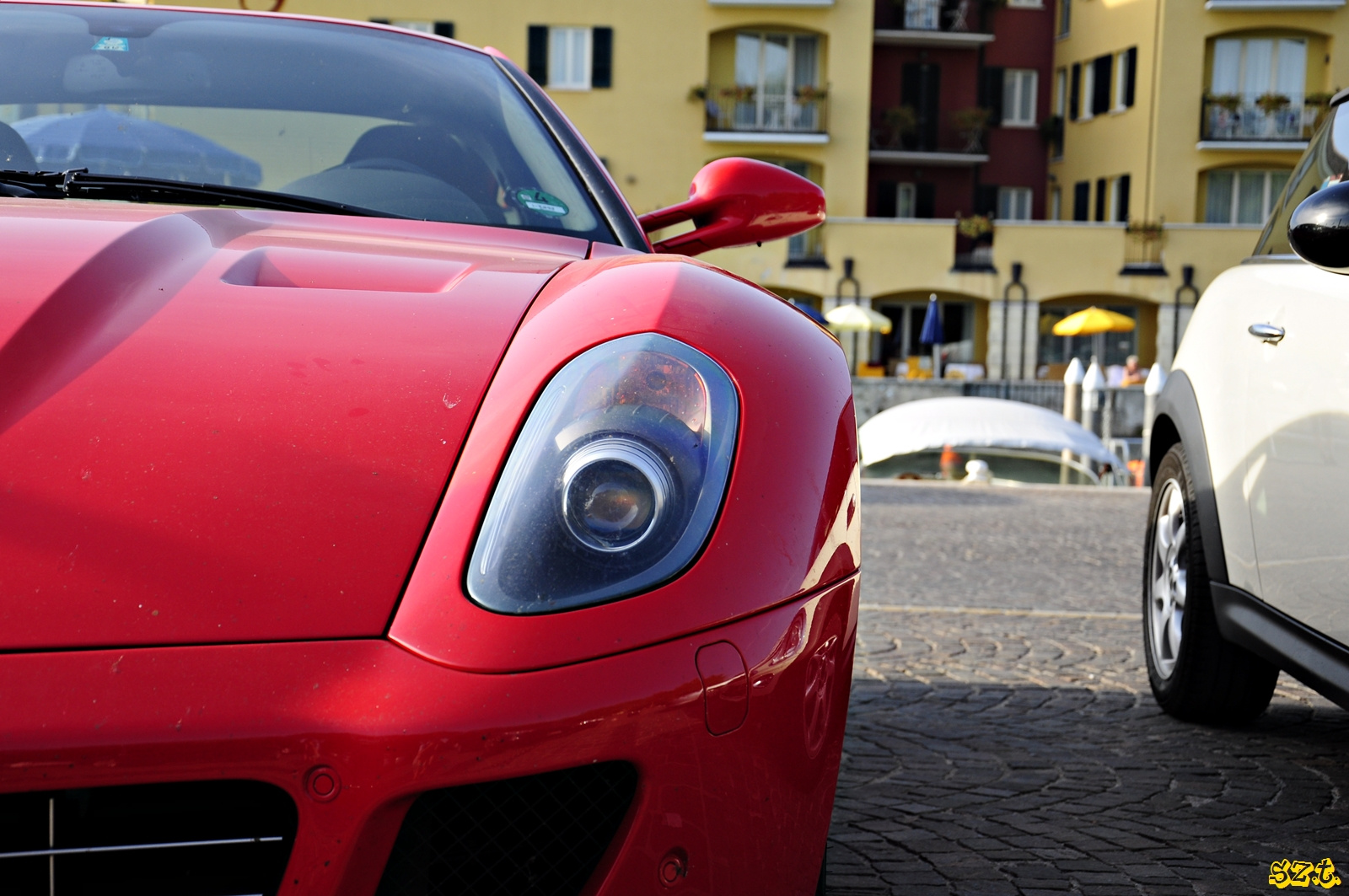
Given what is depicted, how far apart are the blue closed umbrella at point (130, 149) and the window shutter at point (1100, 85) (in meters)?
41.7

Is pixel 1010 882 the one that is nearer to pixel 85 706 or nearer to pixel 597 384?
pixel 597 384

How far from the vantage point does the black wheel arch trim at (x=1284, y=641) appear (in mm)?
2607

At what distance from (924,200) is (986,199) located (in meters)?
2.12

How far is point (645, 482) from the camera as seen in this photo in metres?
1.44

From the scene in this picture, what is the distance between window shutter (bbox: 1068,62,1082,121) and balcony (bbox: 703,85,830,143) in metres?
9.10

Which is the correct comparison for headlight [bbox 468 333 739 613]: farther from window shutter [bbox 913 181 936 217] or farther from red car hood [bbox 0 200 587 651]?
window shutter [bbox 913 181 936 217]

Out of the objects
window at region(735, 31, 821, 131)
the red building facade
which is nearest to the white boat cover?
window at region(735, 31, 821, 131)

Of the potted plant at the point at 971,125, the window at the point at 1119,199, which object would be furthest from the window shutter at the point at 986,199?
the window at the point at 1119,199

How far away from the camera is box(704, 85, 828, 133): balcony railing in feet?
125

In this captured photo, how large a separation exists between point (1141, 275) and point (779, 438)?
3815cm

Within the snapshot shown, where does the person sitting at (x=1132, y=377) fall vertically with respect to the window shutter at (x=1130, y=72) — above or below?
below

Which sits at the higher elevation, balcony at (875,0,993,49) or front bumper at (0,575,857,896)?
balcony at (875,0,993,49)

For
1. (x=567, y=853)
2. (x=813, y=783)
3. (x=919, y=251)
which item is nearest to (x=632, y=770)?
(x=567, y=853)

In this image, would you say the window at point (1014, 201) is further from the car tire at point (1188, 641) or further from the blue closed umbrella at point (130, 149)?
the blue closed umbrella at point (130, 149)
